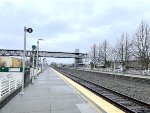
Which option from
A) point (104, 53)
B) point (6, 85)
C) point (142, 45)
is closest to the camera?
point (6, 85)

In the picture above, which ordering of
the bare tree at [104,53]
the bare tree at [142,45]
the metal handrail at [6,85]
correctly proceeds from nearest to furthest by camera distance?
the metal handrail at [6,85] → the bare tree at [142,45] → the bare tree at [104,53]

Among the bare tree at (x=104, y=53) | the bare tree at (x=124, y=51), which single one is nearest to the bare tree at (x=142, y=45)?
the bare tree at (x=124, y=51)

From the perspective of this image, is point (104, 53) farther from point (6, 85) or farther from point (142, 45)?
point (6, 85)

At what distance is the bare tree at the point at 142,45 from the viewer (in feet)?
218

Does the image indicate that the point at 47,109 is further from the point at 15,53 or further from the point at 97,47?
the point at 15,53

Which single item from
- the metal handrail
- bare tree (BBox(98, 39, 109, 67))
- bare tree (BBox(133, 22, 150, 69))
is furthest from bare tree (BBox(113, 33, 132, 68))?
the metal handrail

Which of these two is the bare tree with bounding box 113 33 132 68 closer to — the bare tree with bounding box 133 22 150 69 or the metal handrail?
the bare tree with bounding box 133 22 150 69

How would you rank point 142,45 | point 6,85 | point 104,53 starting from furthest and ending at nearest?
point 104,53 < point 142,45 < point 6,85

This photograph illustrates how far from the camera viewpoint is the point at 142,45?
69.1 meters

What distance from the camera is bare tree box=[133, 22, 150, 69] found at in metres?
66.5

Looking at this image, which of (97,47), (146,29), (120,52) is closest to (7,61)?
(97,47)

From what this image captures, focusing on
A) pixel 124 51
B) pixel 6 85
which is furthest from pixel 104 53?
pixel 6 85

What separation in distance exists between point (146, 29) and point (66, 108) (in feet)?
202

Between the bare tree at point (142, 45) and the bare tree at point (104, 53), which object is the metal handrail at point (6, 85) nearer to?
the bare tree at point (142, 45)
